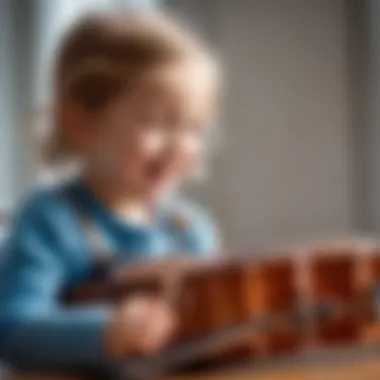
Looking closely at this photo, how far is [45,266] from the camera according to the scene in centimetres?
58

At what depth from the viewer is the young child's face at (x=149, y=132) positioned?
1.98ft

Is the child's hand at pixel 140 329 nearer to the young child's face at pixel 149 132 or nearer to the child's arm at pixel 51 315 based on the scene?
the child's arm at pixel 51 315

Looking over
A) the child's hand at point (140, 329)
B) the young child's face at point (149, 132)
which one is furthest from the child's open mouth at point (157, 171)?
the child's hand at point (140, 329)

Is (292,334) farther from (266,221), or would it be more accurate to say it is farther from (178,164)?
(266,221)

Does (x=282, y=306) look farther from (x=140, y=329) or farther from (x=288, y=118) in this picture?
(x=288, y=118)

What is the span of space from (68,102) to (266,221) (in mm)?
617

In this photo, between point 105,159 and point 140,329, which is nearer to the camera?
point 140,329

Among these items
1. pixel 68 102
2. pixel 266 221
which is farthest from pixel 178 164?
pixel 266 221

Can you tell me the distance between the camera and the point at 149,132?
1.99 feet

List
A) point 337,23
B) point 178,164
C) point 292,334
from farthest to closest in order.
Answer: point 337,23 < point 178,164 < point 292,334

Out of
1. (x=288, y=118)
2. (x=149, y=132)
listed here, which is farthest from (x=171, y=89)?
(x=288, y=118)

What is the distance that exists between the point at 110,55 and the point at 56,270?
140 millimetres

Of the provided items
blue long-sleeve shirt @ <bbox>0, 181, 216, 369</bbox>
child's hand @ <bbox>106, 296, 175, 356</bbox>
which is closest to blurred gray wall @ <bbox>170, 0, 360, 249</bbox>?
blue long-sleeve shirt @ <bbox>0, 181, 216, 369</bbox>

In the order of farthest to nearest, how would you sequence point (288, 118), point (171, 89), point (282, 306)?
point (288, 118), point (171, 89), point (282, 306)
